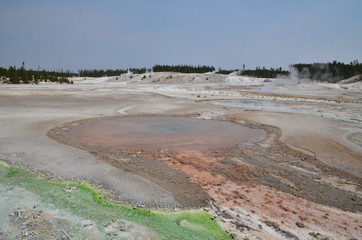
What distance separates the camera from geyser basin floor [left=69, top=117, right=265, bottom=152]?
11.5 m

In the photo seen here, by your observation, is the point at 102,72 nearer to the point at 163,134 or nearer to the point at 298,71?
the point at 298,71

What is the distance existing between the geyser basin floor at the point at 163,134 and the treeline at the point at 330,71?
64.8 metres

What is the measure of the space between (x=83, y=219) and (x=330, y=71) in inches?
3210

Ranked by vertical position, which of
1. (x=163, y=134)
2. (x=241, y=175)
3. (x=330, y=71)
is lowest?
(x=241, y=175)

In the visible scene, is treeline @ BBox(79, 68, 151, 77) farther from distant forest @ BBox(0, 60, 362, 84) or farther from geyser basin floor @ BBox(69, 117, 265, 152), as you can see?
geyser basin floor @ BBox(69, 117, 265, 152)

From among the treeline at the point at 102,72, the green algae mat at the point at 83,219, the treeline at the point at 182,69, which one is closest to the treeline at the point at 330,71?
the treeline at the point at 182,69

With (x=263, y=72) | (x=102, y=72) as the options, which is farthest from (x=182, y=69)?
(x=102, y=72)

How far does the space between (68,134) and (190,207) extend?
26.9ft

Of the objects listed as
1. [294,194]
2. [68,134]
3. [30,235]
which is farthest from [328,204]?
[68,134]

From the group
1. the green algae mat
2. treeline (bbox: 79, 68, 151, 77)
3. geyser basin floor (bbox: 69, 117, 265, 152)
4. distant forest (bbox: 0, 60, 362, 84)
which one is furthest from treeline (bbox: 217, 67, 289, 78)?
the green algae mat

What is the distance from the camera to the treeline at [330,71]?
70.8 m

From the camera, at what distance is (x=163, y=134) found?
13195mm

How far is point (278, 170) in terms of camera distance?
8.91 m

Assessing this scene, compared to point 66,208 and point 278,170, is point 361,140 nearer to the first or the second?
point 278,170
